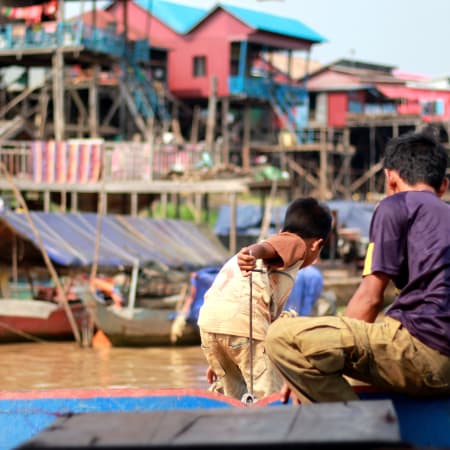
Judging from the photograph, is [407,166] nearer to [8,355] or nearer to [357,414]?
[357,414]

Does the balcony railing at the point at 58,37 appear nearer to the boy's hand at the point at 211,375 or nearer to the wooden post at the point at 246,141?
the wooden post at the point at 246,141

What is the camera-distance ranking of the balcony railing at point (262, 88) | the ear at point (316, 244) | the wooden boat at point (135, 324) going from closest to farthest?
1. the ear at point (316, 244)
2. the wooden boat at point (135, 324)
3. the balcony railing at point (262, 88)

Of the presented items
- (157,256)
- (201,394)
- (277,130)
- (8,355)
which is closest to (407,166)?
(201,394)

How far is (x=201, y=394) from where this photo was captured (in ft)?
13.4

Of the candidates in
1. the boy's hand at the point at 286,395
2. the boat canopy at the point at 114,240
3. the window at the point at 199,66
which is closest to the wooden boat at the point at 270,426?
the boy's hand at the point at 286,395

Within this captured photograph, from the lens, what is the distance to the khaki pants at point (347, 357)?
349 centimetres

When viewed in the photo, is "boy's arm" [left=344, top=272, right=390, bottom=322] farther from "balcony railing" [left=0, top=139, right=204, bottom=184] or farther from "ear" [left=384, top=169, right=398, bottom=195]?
"balcony railing" [left=0, top=139, right=204, bottom=184]

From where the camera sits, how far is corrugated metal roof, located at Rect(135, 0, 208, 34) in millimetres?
36594

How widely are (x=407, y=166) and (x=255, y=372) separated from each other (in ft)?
4.13

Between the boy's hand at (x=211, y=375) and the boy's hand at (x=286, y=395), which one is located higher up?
the boy's hand at (x=286, y=395)

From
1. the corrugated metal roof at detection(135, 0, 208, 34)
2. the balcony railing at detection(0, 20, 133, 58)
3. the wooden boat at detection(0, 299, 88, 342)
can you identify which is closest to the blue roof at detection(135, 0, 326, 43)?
the corrugated metal roof at detection(135, 0, 208, 34)

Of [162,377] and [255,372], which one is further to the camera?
[162,377]

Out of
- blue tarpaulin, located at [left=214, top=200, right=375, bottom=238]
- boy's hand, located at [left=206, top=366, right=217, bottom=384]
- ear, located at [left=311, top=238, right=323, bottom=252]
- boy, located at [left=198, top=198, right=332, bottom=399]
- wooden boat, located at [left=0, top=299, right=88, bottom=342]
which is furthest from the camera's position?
blue tarpaulin, located at [left=214, top=200, right=375, bottom=238]

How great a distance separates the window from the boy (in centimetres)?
3172
